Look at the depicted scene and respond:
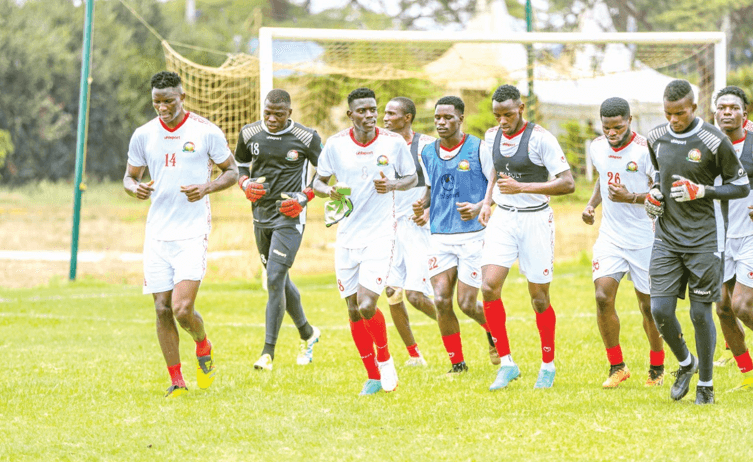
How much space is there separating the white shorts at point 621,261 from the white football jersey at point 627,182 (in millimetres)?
47

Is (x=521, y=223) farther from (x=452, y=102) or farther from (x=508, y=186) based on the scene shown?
(x=452, y=102)

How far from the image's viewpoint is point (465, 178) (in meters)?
8.52

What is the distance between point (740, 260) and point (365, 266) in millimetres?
3033

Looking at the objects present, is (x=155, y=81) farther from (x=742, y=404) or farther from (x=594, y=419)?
(x=742, y=404)

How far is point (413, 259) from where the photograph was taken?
9.40m

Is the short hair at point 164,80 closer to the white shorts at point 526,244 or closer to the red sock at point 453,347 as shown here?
the white shorts at point 526,244

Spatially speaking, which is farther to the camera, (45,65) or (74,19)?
(74,19)

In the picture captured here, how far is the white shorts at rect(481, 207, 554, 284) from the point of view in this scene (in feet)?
26.1

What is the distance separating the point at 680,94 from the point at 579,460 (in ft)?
8.96

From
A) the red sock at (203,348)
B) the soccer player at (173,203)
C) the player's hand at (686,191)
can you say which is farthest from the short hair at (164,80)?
the player's hand at (686,191)

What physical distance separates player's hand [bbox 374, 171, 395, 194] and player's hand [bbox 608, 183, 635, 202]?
5.51 ft

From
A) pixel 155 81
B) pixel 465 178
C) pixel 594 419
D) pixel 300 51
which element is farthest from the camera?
pixel 300 51

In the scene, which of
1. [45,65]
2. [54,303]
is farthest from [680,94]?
[45,65]

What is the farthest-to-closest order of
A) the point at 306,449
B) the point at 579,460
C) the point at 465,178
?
the point at 465,178
the point at 306,449
the point at 579,460
